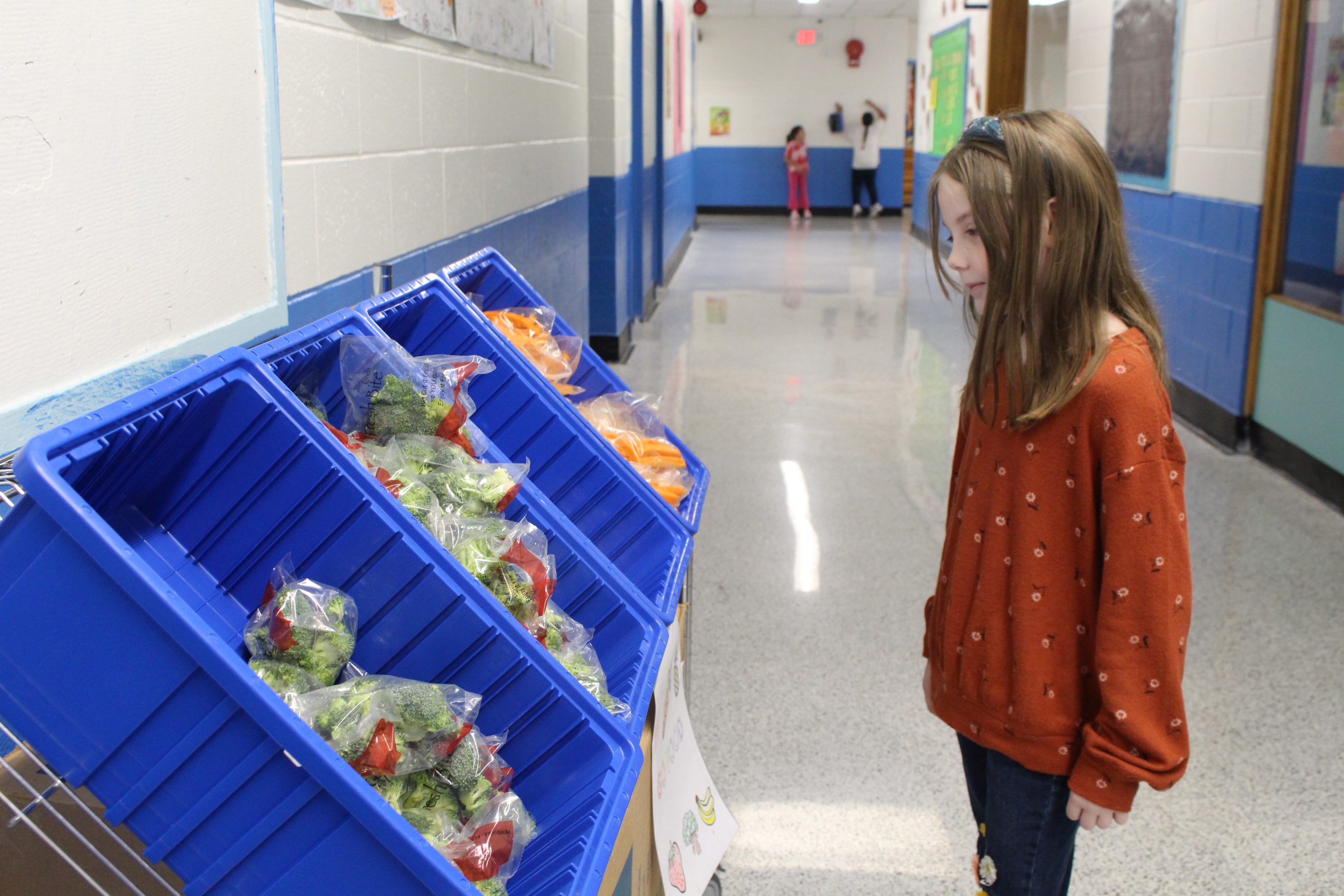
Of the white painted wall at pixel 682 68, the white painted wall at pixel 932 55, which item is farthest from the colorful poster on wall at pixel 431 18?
the white painted wall at pixel 682 68

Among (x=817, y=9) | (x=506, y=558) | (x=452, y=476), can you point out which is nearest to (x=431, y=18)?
(x=452, y=476)

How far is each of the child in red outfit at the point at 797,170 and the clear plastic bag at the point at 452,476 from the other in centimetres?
1571

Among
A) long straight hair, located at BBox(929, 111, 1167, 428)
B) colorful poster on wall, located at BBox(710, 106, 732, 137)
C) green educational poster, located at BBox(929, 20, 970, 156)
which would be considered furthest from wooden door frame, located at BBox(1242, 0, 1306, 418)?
colorful poster on wall, located at BBox(710, 106, 732, 137)

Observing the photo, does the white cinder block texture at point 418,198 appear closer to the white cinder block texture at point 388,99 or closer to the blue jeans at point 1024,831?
the white cinder block texture at point 388,99

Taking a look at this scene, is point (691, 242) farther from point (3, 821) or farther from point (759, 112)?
point (3, 821)

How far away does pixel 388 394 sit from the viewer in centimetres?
135

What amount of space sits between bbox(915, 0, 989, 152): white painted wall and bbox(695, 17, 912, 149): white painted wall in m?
3.12

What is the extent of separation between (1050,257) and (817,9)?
1600cm

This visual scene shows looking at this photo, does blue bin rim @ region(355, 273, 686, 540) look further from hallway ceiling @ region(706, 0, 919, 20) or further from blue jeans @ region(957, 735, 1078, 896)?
hallway ceiling @ region(706, 0, 919, 20)

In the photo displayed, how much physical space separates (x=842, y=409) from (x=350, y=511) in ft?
16.0

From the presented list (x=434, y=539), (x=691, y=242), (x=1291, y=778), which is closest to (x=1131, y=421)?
(x=434, y=539)

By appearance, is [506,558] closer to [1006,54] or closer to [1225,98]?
[1225,98]

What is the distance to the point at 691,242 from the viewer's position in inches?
546

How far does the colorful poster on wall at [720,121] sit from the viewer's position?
17328 millimetres
